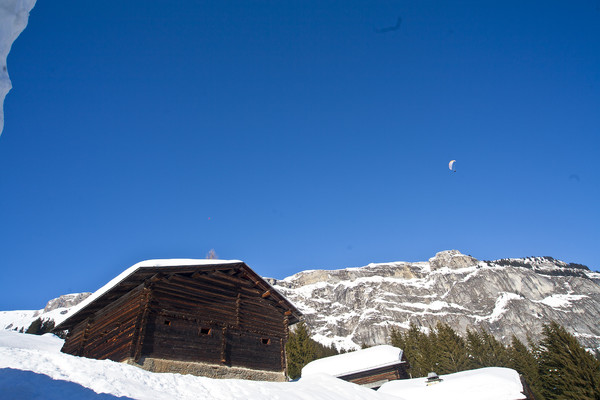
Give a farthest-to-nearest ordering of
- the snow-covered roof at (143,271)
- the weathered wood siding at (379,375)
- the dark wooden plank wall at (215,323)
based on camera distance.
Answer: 1. the weathered wood siding at (379,375)
2. the dark wooden plank wall at (215,323)
3. the snow-covered roof at (143,271)

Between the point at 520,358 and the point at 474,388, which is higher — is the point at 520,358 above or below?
above

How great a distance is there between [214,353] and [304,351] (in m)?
32.9

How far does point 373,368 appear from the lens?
106ft

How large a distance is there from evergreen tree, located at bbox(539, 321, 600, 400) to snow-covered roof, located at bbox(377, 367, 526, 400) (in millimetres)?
7232

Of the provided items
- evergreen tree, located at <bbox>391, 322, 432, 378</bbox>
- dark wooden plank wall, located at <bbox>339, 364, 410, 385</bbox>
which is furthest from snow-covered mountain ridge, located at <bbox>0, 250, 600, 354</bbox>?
dark wooden plank wall, located at <bbox>339, 364, 410, 385</bbox>

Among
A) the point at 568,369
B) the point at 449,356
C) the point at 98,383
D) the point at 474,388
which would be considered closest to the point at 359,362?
the point at 474,388

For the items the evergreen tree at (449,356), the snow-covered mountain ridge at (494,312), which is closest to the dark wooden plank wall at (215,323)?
the evergreen tree at (449,356)

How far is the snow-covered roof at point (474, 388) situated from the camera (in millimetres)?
18859

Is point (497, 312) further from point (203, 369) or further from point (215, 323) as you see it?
point (203, 369)

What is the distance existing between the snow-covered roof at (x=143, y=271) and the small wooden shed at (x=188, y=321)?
0.17 feet

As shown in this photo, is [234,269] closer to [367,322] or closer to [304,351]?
[304,351]

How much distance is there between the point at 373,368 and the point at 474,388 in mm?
14105

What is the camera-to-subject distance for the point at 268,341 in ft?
63.2

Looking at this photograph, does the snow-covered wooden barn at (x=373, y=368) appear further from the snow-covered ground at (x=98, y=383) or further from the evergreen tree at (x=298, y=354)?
the snow-covered ground at (x=98, y=383)
